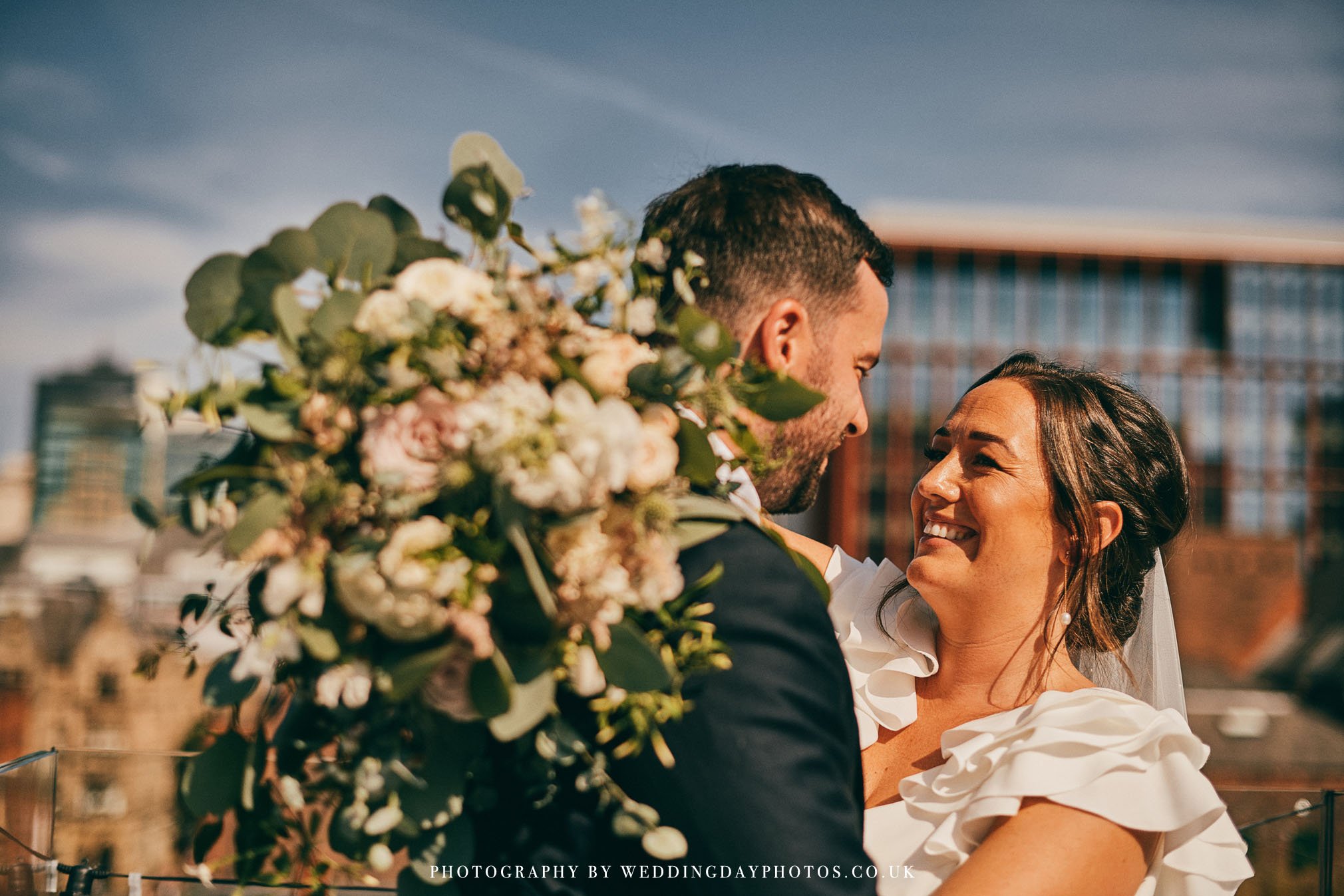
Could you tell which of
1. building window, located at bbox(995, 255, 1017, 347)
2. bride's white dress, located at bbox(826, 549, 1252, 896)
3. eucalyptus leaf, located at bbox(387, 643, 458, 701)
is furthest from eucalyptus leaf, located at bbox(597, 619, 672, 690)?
building window, located at bbox(995, 255, 1017, 347)

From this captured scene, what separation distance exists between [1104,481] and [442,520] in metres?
2.19

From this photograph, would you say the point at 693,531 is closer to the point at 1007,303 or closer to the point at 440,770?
the point at 440,770

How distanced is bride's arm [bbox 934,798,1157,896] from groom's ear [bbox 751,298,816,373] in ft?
3.92

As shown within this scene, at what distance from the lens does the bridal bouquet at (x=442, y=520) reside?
54.4 inches

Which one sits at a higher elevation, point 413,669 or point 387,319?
point 387,319

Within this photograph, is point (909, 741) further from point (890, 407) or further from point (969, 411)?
point (890, 407)

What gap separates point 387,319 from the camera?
143 centimetres

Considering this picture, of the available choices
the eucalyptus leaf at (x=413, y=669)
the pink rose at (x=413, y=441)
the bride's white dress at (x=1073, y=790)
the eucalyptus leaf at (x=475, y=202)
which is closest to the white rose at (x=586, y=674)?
the eucalyptus leaf at (x=413, y=669)

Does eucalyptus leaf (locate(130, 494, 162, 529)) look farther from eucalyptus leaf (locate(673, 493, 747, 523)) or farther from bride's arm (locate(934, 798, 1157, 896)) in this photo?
bride's arm (locate(934, 798, 1157, 896))

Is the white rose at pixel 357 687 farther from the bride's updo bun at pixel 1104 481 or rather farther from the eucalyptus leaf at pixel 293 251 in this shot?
the bride's updo bun at pixel 1104 481

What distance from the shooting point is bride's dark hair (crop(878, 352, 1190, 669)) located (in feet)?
9.72

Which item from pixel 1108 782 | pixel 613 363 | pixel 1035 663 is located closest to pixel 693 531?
pixel 613 363

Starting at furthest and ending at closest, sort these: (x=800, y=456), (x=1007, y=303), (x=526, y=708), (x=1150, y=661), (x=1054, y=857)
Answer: (x=1007, y=303) < (x=1150, y=661) < (x=1054, y=857) < (x=800, y=456) < (x=526, y=708)

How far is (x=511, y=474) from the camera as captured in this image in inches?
52.2
